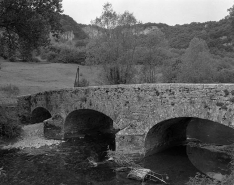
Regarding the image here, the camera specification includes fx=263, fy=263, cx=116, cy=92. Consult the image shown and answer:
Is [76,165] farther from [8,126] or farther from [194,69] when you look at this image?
[194,69]

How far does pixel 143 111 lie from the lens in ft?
44.9

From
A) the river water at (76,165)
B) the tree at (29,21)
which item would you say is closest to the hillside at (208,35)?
the tree at (29,21)

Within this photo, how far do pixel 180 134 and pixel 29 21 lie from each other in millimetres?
11427

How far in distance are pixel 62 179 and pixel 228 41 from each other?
42657 millimetres

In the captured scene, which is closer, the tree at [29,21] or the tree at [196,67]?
the tree at [29,21]

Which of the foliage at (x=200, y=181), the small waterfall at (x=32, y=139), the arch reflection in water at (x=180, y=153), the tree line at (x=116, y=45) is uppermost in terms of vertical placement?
the tree line at (x=116, y=45)

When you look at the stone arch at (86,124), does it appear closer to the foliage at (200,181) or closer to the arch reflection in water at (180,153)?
the arch reflection in water at (180,153)

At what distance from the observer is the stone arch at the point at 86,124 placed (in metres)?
19.1

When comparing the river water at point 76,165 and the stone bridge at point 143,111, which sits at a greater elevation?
the stone bridge at point 143,111

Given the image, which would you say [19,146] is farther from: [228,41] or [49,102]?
[228,41]

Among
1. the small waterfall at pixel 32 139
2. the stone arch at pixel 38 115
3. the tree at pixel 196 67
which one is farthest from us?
the tree at pixel 196 67

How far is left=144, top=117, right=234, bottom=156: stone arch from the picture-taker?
46.2ft

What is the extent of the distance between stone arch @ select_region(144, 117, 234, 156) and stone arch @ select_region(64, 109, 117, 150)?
13.0 ft

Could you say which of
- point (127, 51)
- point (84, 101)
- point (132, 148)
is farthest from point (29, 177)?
point (127, 51)
